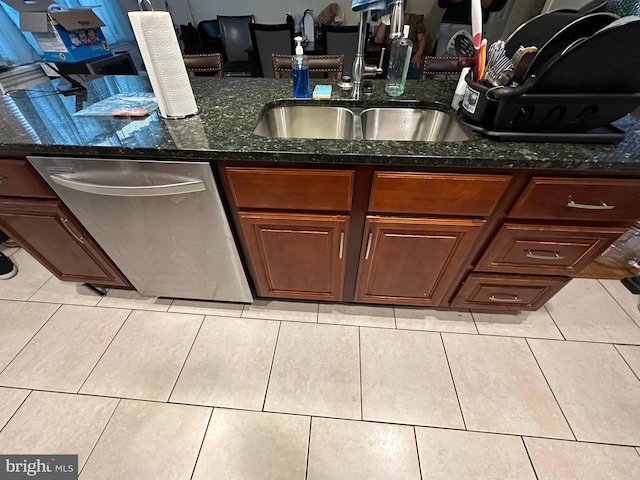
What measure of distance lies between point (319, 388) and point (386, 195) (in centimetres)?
85

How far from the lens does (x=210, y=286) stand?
129 centimetres

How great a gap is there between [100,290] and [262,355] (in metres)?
0.99

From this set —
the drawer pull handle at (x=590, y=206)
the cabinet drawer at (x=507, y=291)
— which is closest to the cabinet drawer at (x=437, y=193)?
the drawer pull handle at (x=590, y=206)

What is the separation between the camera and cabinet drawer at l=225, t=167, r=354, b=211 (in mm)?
854

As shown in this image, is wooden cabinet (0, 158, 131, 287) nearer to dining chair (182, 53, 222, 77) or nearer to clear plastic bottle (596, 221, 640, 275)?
dining chair (182, 53, 222, 77)

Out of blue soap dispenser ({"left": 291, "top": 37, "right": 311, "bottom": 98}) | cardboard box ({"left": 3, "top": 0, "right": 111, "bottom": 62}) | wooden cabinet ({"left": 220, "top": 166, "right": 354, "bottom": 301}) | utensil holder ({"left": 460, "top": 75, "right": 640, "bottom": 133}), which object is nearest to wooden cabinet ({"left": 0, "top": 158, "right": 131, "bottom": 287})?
wooden cabinet ({"left": 220, "top": 166, "right": 354, "bottom": 301})

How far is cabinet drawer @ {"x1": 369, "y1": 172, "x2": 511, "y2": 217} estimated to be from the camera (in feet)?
2.73

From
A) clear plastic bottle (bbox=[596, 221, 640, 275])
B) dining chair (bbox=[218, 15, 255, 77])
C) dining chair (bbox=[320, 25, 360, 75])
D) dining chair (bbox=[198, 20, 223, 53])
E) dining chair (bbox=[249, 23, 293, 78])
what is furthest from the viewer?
dining chair (bbox=[198, 20, 223, 53])

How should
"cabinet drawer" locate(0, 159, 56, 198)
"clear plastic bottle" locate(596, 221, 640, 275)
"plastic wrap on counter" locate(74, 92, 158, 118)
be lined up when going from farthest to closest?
"clear plastic bottle" locate(596, 221, 640, 275) < "plastic wrap on counter" locate(74, 92, 158, 118) < "cabinet drawer" locate(0, 159, 56, 198)

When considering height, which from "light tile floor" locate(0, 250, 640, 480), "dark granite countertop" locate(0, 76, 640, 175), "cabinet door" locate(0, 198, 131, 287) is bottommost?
"light tile floor" locate(0, 250, 640, 480)

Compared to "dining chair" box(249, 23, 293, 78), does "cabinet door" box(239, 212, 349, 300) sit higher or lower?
lower

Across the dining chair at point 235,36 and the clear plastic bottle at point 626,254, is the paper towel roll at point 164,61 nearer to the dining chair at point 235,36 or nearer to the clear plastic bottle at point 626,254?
the clear plastic bottle at point 626,254

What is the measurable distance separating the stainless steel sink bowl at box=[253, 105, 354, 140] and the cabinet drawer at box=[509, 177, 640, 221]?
27.8 inches

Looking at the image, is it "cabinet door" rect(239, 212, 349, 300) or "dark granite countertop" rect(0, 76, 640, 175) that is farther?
"cabinet door" rect(239, 212, 349, 300)
